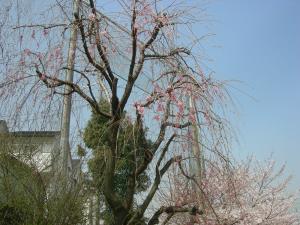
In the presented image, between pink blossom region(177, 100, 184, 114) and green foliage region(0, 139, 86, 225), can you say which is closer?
pink blossom region(177, 100, 184, 114)

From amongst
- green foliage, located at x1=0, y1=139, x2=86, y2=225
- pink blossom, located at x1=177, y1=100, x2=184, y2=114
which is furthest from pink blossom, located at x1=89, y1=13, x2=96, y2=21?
green foliage, located at x1=0, y1=139, x2=86, y2=225

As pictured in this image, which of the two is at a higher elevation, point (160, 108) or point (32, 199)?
point (160, 108)

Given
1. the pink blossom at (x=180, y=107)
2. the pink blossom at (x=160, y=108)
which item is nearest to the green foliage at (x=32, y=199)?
the pink blossom at (x=160, y=108)

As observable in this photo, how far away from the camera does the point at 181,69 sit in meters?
4.21

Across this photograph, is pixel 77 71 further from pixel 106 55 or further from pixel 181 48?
pixel 181 48

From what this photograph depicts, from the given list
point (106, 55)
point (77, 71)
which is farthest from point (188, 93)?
point (77, 71)

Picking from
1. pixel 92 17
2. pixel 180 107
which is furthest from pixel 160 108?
pixel 92 17

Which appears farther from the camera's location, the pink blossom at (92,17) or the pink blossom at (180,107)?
the pink blossom at (92,17)

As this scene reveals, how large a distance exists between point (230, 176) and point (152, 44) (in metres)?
1.38

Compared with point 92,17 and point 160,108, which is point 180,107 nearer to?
point 160,108

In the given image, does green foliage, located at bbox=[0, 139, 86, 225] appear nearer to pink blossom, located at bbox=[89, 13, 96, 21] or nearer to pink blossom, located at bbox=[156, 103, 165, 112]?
pink blossom, located at bbox=[156, 103, 165, 112]

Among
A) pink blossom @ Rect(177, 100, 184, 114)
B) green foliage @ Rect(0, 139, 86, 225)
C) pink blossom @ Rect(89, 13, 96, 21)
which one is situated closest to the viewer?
pink blossom @ Rect(177, 100, 184, 114)

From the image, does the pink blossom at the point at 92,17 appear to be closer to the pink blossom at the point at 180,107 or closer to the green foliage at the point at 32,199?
the pink blossom at the point at 180,107

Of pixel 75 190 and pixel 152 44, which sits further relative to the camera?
pixel 75 190
